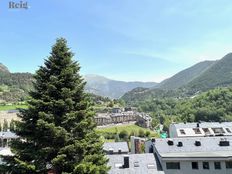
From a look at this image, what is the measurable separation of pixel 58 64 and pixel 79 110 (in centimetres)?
403

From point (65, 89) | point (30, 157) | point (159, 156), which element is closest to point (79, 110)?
point (65, 89)

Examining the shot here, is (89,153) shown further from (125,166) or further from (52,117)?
(125,166)

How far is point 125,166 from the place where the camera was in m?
31.6

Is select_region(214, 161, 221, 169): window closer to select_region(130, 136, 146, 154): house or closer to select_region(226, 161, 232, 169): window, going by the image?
select_region(226, 161, 232, 169): window

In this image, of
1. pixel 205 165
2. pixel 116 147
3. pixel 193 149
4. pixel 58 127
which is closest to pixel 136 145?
pixel 116 147

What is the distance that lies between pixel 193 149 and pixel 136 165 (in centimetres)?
937

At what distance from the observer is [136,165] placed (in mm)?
31734

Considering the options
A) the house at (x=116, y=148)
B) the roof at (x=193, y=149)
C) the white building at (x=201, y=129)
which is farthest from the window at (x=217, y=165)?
the white building at (x=201, y=129)

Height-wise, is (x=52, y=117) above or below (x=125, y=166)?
above

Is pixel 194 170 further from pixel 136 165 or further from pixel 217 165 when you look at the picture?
pixel 136 165

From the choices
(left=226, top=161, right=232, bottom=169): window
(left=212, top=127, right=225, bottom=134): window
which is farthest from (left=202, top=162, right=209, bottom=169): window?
(left=212, top=127, right=225, bottom=134): window

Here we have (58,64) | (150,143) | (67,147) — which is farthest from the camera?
(150,143)

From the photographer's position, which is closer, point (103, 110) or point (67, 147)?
point (67, 147)

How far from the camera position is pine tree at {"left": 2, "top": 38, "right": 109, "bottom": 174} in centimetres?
1603
